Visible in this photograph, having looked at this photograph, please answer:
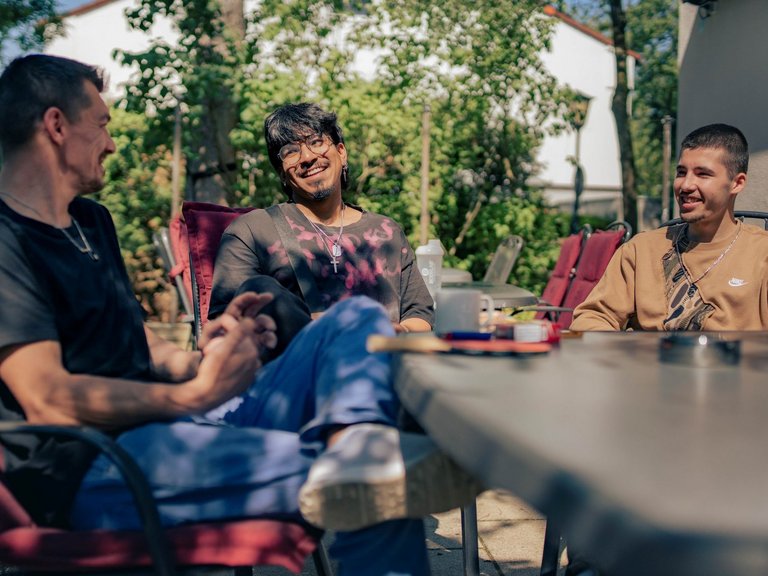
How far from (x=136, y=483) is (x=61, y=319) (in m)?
0.44

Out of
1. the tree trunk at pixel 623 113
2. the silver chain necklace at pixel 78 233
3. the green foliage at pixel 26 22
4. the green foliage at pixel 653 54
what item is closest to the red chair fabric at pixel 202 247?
the silver chain necklace at pixel 78 233

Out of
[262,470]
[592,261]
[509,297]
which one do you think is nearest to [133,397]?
[262,470]

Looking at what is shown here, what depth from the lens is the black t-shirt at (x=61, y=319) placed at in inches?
61.9

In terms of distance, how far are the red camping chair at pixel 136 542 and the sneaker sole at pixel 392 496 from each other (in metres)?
0.20

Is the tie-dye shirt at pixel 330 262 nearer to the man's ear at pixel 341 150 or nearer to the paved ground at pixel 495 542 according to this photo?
the man's ear at pixel 341 150

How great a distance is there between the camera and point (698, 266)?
109 inches

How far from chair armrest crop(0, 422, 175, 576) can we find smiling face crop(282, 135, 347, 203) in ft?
5.72

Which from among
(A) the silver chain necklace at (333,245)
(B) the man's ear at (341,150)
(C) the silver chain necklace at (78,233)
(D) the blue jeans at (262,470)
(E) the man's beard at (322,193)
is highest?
(B) the man's ear at (341,150)

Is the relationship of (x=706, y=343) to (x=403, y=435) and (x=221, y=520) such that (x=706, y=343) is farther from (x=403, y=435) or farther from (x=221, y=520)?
(x=221, y=520)

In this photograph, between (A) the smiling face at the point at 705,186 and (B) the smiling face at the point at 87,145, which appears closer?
(B) the smiling face at the point at 87,145

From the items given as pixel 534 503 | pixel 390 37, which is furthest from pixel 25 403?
pixel 390 37

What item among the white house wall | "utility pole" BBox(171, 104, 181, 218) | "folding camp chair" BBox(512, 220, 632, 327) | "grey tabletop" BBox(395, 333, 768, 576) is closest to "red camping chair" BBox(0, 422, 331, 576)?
"grey tabletop" BBox(395, 333, 768, 576)

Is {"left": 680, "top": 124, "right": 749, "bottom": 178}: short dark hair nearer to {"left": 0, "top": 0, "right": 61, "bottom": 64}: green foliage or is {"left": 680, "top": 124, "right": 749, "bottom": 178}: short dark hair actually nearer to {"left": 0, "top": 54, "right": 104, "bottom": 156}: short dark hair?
{"left": 0, "top": 54, "right": 104, "bottom": 156}: short dark hair

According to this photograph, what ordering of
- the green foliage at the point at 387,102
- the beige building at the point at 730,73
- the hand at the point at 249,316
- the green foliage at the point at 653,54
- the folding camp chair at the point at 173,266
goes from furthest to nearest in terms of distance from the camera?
1. the green foliage at the point at 653,54
2. the green foliage at the point at 387,102
3. the beige building at the point at 730,73
4. the folding camp chair at the point at 173,266
5. the hand at the point at 249,316
